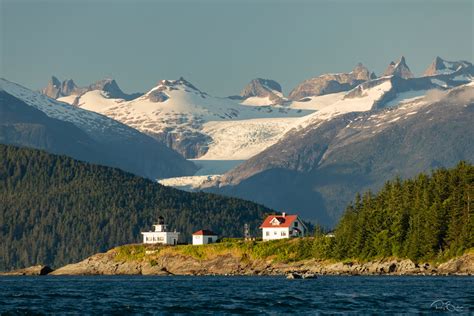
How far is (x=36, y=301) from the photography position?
168m

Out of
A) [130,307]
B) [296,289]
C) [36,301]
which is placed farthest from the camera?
[296,289]

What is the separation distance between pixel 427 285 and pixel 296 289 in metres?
20.3

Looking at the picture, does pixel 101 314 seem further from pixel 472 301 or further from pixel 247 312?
Answer: pixel 472 301

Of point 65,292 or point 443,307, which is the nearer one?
point 443,307

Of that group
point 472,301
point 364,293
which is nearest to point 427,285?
point 364,293
